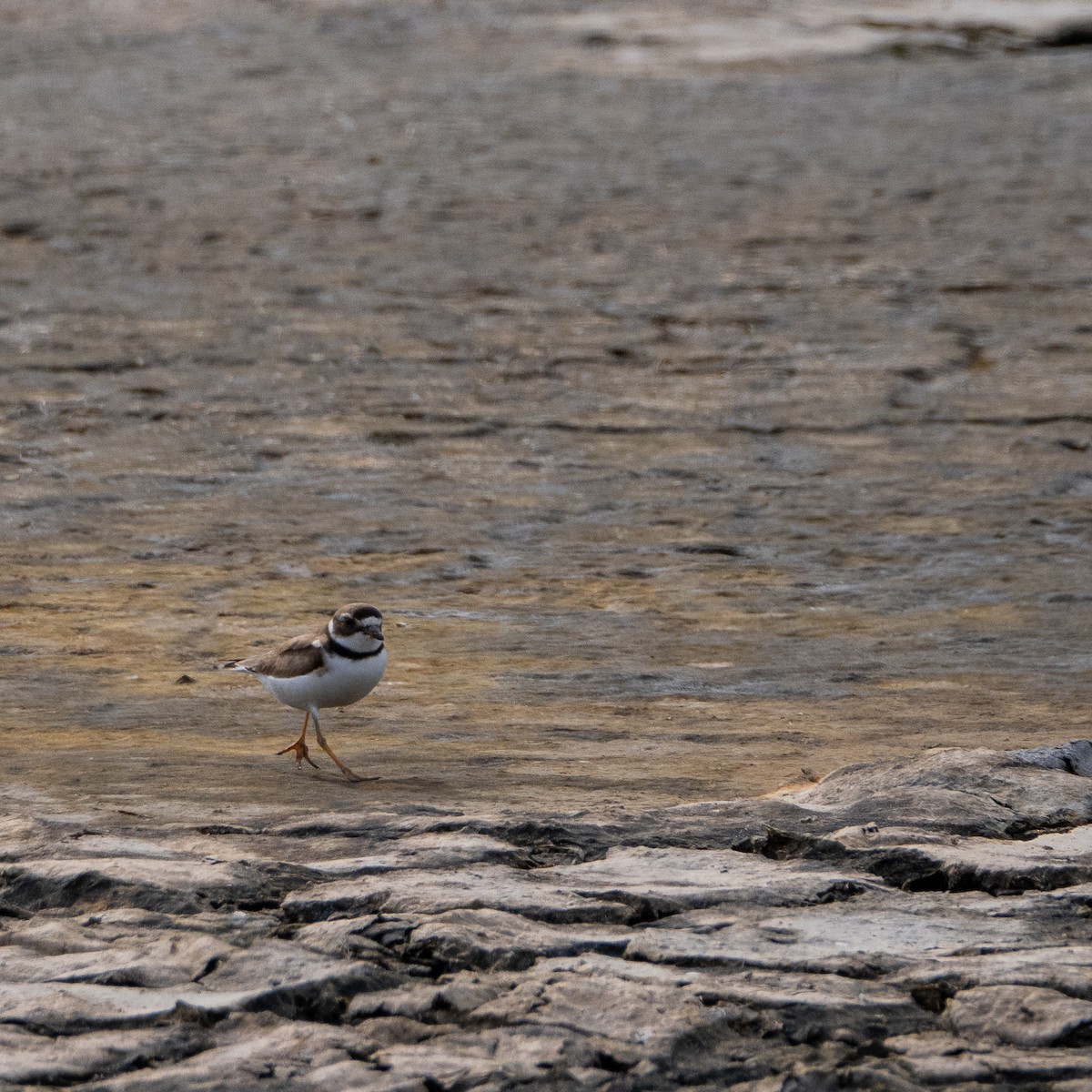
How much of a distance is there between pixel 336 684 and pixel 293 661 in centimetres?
18

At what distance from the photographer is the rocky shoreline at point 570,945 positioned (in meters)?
3.43

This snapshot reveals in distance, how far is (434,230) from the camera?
1293 centimetres

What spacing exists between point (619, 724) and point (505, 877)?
4.94 feet

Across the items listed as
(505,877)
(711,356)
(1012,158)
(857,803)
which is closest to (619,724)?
(857,803)

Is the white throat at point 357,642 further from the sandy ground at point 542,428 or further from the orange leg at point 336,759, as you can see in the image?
the sandy ground at point 542,428

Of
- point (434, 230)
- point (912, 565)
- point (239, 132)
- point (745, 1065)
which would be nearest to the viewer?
point (745, 1065)

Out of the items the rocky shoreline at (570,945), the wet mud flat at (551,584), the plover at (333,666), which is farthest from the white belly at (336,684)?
the rocky shoreline at (570,945)

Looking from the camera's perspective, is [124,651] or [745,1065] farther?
[124,651]

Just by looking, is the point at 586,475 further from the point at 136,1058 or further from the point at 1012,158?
the point at 1012,158

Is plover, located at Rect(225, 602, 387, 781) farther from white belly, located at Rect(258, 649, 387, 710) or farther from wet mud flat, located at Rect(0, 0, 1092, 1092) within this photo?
wet mud flat, located at Rect(0, 0, 1092, 1092)

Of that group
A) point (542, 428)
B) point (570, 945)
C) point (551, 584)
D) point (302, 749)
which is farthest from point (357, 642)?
point (542, 428)

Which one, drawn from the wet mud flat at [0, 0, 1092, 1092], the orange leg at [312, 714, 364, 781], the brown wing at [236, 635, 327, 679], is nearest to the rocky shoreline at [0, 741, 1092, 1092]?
the wet mud flat at [0, 0, 1092, 1092]

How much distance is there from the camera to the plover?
516cm

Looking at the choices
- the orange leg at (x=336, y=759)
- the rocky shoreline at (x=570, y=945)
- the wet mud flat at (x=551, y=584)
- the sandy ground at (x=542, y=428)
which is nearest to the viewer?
the rocky shoreline at (x=570, y=945)
